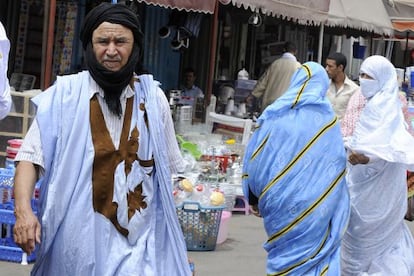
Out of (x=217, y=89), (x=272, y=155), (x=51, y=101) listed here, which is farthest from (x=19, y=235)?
(x=217, y=89)

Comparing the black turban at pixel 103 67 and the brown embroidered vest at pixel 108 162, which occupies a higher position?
the black turban at pixel 103 67

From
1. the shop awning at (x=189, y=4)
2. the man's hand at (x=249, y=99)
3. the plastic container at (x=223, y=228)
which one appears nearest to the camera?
Result: the plastic container at (x=223, y=228)

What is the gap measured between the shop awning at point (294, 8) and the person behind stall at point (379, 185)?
16.9 feet

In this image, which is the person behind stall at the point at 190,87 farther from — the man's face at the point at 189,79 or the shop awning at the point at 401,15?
the shop awning at the point at 401,15

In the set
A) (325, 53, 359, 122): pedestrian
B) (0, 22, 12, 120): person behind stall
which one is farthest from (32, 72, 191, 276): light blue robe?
(325, 53, 359, 122): pedestrian

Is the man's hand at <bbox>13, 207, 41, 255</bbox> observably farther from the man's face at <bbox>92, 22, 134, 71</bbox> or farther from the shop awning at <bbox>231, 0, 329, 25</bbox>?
the shop awning at <bbox>231, 0, 329, 25</bbox>

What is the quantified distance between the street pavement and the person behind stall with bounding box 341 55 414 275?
4.12ft

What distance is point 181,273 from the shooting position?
3488 mm

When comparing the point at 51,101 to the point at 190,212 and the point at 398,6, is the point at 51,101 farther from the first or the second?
the point at 398,6

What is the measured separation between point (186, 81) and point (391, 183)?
681 cm

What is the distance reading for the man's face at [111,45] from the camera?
3.35 m

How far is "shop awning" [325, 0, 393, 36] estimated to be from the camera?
14555 millimetres

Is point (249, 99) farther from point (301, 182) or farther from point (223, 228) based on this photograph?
point (301, 182)

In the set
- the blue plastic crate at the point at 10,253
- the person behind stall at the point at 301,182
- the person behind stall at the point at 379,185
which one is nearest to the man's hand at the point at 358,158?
the person behind stall at the point at 379,185
